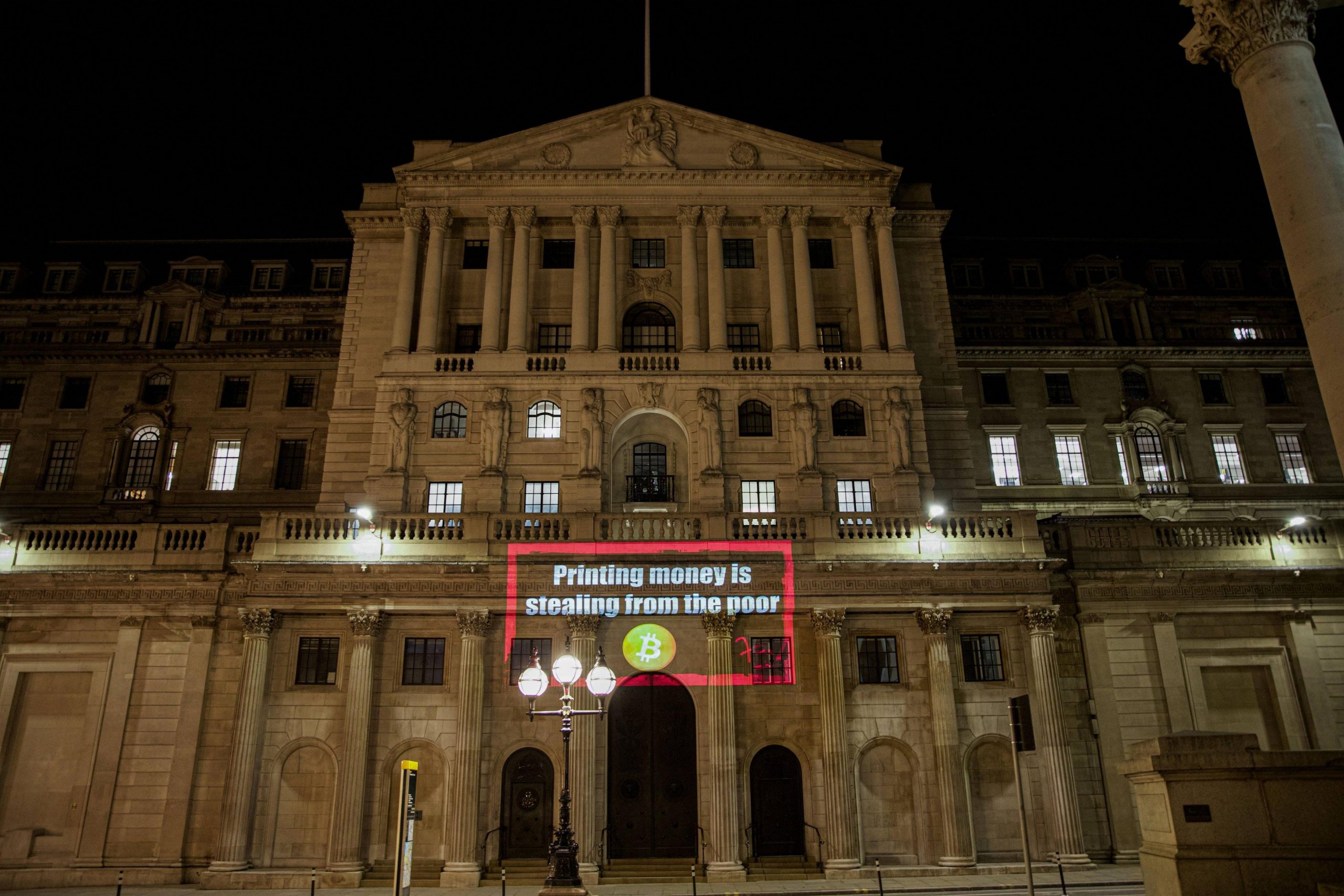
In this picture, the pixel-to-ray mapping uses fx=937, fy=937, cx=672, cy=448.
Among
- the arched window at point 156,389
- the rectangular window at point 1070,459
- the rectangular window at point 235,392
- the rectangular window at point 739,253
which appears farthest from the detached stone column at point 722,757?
the arched window at point 156,389

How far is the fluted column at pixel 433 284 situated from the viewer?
40.2 meters

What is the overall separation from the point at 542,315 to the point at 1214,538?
1124 inches

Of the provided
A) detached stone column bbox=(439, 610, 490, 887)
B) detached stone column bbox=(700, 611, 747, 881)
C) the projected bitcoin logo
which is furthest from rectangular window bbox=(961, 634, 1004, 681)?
detached stone column bbox=(439, 610, 490, 887)

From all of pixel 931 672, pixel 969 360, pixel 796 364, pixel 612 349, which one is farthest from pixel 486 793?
pixel 969 360

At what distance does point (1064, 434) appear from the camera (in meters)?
52.8

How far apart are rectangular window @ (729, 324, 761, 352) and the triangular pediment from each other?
736 centimetres

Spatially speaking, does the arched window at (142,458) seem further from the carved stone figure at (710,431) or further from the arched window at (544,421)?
the carved stone figure at (710,431)

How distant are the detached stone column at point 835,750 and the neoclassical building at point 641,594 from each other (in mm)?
133

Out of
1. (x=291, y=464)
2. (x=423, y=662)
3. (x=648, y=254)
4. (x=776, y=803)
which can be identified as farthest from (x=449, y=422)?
(x=776, y=803)

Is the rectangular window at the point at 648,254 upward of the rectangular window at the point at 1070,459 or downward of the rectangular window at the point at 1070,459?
upward

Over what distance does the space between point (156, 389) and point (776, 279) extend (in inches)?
1429

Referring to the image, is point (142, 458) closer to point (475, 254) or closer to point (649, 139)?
point (475, 254)

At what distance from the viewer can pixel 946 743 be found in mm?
31625

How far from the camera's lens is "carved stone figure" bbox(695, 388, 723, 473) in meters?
37.9
